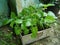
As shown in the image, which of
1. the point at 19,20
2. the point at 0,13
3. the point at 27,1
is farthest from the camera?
the point at 27,1

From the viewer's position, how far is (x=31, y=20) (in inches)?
72.3

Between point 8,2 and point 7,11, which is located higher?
point 8,2

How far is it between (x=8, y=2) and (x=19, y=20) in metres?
0.47

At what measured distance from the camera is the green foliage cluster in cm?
180

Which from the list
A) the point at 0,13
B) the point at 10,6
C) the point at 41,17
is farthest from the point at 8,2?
the point at 41,17

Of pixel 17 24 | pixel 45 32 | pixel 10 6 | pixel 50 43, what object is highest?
pixel 10 6

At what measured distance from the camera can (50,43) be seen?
6.52 feet

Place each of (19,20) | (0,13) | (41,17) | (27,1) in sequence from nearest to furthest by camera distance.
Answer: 1. (19,20)
2. (41,17)
3. (0,13)
4. (27,1)

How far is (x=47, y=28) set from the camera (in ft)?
6.68

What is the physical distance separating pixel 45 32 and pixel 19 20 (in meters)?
0.44

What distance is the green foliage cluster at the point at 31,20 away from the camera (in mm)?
1804

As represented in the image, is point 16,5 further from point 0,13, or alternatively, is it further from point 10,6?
point 0,13

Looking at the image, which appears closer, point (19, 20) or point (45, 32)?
point (19, 20)

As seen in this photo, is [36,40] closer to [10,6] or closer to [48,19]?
[48,19]
